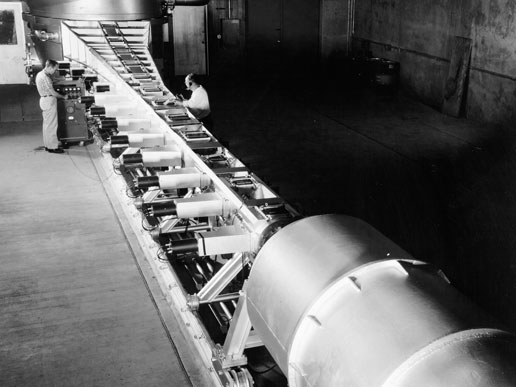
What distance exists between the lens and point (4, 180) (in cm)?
850

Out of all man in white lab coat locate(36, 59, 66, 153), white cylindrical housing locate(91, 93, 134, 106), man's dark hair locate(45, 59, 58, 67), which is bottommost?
man in white lab coat locate(36, 59, 66, 153)

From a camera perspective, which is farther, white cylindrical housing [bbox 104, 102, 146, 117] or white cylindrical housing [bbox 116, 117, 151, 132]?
white cylindrical housing [bbox 104, 102, 146, 117]

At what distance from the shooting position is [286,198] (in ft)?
26.5

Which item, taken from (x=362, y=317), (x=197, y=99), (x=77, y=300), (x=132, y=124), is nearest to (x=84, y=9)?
(x=132, y=124)

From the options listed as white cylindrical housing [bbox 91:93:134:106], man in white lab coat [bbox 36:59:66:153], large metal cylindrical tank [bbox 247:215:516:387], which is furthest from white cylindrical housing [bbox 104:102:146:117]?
large metal cylindrical tank [bbox 247:215:516:387]

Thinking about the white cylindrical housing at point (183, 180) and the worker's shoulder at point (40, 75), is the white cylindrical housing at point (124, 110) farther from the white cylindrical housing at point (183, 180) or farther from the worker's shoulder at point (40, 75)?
the worker's shoulder at point (40, 75)

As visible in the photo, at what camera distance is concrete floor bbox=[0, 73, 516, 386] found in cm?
466

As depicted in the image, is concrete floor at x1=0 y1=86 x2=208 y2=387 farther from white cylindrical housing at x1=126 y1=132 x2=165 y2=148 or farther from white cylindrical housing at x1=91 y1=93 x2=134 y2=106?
white cylindrical housing at x1=91 y1=93 x2=134 y2=106

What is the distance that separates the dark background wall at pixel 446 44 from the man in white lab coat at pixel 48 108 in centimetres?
823

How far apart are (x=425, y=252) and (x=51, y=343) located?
3868mm

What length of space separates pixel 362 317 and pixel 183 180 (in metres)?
2.44

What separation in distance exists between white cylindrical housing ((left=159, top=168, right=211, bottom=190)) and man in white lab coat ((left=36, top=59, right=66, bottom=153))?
18.4 ft

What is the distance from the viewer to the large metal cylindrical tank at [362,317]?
1.87 meters

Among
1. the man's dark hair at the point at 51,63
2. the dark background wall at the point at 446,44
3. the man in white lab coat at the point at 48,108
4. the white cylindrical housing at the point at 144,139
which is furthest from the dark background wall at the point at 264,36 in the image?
the white cylindrical housing at the point at 144,139
